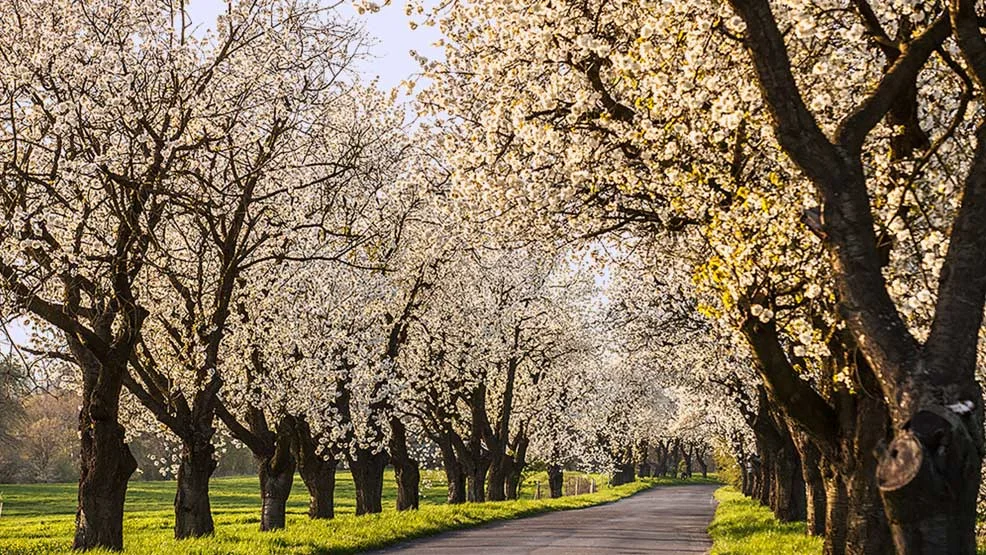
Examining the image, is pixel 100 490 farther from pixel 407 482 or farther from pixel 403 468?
pixel 407 482

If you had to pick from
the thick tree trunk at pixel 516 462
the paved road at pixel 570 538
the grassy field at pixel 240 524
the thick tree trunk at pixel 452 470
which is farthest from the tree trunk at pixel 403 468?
the thick tree trunk at pixel 516 462

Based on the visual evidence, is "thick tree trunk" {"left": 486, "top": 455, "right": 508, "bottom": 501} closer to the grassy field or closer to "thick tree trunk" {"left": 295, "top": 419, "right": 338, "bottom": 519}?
the grassy field

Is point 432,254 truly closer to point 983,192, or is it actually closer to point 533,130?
point 533,130

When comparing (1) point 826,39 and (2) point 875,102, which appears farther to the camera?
(1) point 826,39

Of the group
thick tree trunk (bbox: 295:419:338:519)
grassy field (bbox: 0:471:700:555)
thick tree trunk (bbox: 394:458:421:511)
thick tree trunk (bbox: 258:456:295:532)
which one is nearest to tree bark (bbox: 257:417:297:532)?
thick tree trunk (bbox: 258:456:295:532)

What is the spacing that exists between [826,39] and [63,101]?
11271mm

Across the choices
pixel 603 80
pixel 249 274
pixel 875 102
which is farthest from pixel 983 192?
pixel 249 274

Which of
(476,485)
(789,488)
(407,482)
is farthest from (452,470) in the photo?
(789,488)

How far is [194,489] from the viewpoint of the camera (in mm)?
20875

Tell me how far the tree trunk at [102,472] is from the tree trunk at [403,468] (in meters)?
16.9

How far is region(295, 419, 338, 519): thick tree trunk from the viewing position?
86.0 feet

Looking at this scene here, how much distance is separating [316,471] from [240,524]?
46.5ft

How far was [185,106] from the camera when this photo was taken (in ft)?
47.0

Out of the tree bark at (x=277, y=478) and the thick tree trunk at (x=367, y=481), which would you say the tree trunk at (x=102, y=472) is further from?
the thick tree trunk at (x=367, y=481)
